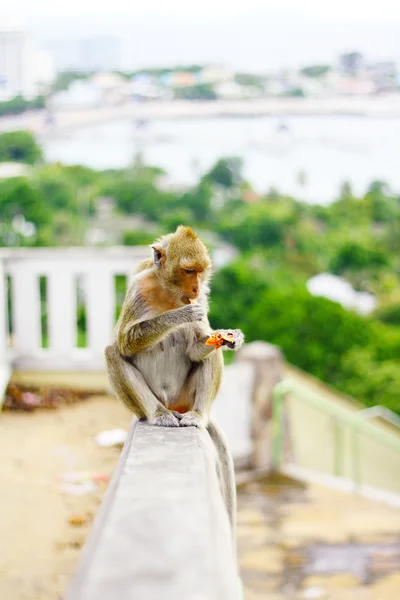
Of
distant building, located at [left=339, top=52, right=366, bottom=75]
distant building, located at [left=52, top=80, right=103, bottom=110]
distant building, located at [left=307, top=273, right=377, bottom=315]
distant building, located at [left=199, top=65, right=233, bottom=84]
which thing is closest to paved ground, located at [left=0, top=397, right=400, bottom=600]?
distant building, located at [left=307, top=273, right=377, bottom=315]

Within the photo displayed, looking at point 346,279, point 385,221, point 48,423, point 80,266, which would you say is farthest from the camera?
point 385,221

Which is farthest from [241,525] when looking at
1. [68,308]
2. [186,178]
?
[186,178]

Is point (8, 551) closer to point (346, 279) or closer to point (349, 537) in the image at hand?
point (349, 537)

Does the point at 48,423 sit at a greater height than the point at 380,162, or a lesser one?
lesser

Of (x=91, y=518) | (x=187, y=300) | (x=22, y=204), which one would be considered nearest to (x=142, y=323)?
(x=187, y=300)

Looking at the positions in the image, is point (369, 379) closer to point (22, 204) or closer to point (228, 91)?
point (22, 204)

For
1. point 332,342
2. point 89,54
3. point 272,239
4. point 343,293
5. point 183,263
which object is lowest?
point 332,342

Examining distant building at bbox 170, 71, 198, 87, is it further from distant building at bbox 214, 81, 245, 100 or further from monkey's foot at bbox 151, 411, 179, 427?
monkey's foot at bbox 151, 411, 179, 427
